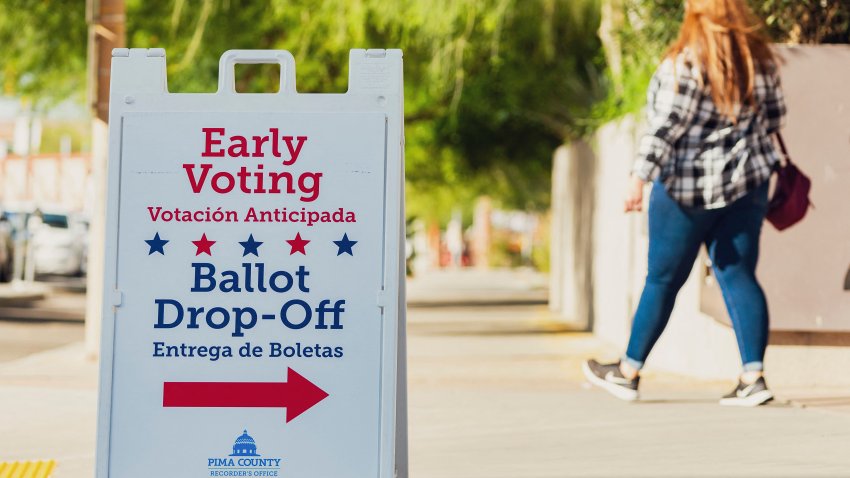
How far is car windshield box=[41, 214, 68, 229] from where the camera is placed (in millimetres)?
36312

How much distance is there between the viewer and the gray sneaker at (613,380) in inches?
296

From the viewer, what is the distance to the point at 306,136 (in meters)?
4.66

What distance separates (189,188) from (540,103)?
14.8 metres

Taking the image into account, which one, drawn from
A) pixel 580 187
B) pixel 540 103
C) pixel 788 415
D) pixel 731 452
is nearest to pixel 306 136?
pixel 731 452

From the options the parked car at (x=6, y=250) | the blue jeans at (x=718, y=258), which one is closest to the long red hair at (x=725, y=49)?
the blue jeans at (x=718, y=258)

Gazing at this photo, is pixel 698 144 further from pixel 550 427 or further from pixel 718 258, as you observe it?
pixel 550 427

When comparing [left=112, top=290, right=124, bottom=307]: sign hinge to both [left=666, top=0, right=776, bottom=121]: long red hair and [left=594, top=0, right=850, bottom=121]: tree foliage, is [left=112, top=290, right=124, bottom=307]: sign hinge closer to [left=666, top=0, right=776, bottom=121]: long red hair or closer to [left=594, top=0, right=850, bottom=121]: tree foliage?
[left=666, top=0, right=776, bottom=121]: long red hair

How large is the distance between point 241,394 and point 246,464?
197mm

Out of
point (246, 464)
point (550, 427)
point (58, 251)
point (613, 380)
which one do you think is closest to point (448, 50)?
point (613, 380)

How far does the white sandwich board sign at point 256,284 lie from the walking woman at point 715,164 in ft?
8.86

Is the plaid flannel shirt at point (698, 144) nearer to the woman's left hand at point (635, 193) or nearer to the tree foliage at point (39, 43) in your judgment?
the woman's left hand at point (635, 193)

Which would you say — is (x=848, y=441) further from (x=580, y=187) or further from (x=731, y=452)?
(x=580, y=187)

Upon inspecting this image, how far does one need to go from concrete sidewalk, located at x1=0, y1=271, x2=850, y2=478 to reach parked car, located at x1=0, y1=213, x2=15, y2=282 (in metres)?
19.6

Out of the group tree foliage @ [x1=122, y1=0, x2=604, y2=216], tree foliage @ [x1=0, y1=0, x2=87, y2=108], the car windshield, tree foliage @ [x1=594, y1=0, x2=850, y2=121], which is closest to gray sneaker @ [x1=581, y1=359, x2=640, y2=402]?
tree foliage @ [x1=594, y1=0, x2=850, y2=121]
